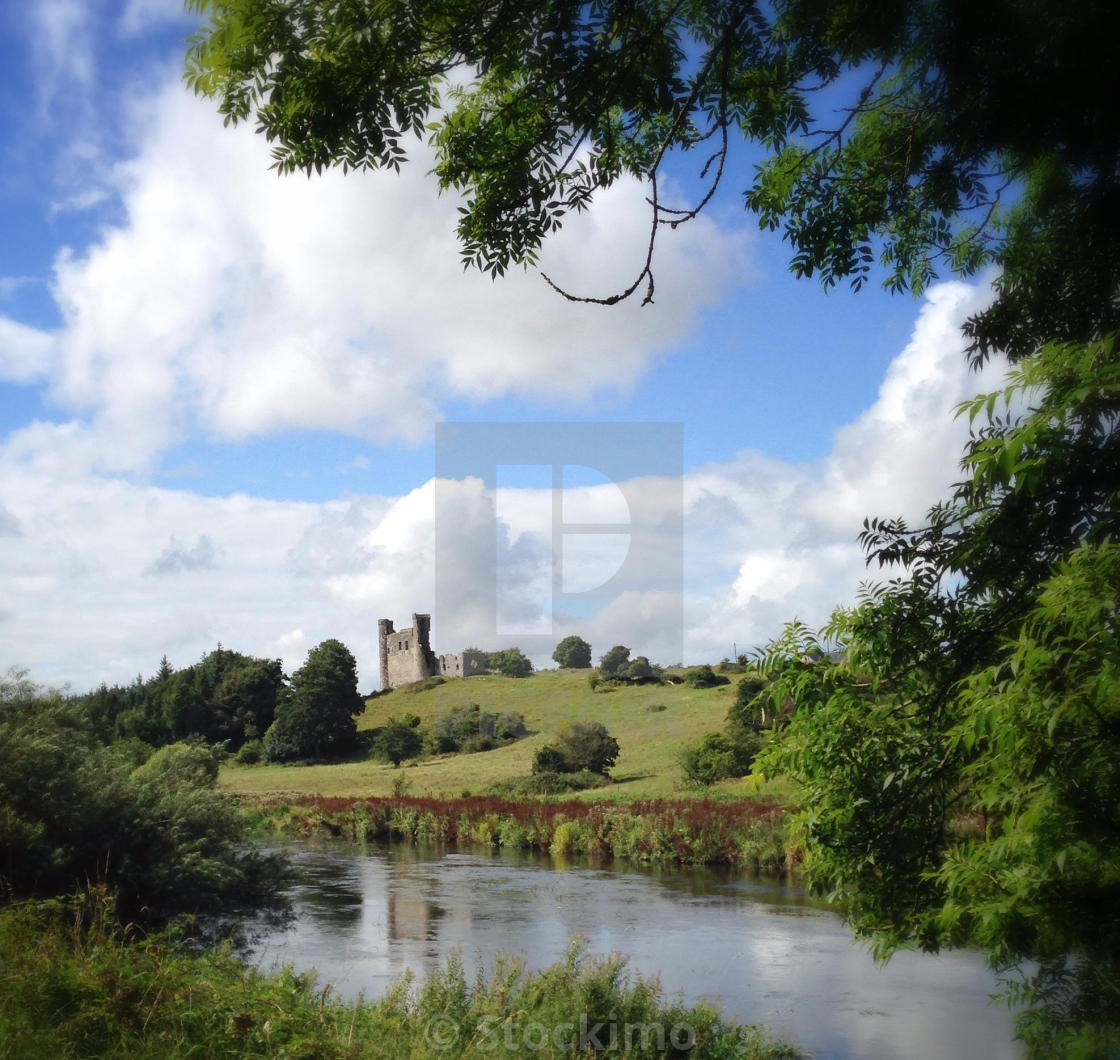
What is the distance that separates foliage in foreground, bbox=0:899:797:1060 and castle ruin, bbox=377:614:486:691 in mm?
64334

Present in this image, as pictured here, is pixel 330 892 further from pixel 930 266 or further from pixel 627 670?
pixel 627 670

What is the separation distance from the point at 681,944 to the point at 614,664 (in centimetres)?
4132

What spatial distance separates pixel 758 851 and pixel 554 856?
4.96 m

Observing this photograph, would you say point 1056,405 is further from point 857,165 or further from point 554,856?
point 554,856

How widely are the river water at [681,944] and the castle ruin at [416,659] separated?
5463 cm

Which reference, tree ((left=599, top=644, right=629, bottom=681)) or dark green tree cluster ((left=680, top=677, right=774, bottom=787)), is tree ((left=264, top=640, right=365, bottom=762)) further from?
dark green tree cluster ((left=680, top=677, right=774, bottom=787))

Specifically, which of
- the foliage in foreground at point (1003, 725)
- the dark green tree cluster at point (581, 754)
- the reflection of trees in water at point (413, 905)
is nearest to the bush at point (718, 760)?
the dark green tree cluster at point (581, 754)

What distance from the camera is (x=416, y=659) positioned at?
76.9 m

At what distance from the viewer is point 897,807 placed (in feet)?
15.0

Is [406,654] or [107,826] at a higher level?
[406,654]

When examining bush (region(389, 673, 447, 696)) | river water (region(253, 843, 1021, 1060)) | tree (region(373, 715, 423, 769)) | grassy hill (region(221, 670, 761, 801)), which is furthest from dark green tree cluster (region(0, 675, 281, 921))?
bush (region(389, 673, 447, 696))

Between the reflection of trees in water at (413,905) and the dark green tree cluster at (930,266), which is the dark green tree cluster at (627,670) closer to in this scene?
the reflection of trees in water at (413,905)

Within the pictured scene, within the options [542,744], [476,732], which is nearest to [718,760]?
[542,744]

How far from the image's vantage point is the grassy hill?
31.4 metres
